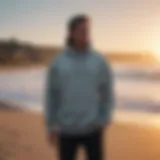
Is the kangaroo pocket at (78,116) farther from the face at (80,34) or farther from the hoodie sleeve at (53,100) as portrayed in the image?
the face at (80,34)

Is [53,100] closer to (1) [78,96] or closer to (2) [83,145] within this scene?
(1) [78,96]

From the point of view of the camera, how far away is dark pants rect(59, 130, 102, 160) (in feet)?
4.70

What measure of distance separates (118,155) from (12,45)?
2.24 ft

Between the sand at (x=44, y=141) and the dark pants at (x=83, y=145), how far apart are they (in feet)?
0.63

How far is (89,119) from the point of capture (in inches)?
54.9

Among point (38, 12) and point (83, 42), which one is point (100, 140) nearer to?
point (83, 42)

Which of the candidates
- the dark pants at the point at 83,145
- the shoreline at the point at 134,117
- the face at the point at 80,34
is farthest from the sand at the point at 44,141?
the face at the point at 80,34

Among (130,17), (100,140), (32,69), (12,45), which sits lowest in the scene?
(100,140)

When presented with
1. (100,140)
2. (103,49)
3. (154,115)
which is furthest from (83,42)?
(154,115)

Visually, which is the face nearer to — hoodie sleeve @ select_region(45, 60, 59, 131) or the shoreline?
hoodie sleeve @ select_region(45, 60, 59, 131)

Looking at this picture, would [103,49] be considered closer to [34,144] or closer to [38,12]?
[38,12]

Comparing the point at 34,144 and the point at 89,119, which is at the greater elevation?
the point at 89,119

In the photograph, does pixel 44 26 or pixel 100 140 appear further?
pixel 44 26

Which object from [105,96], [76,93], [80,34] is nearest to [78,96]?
[76,93]
